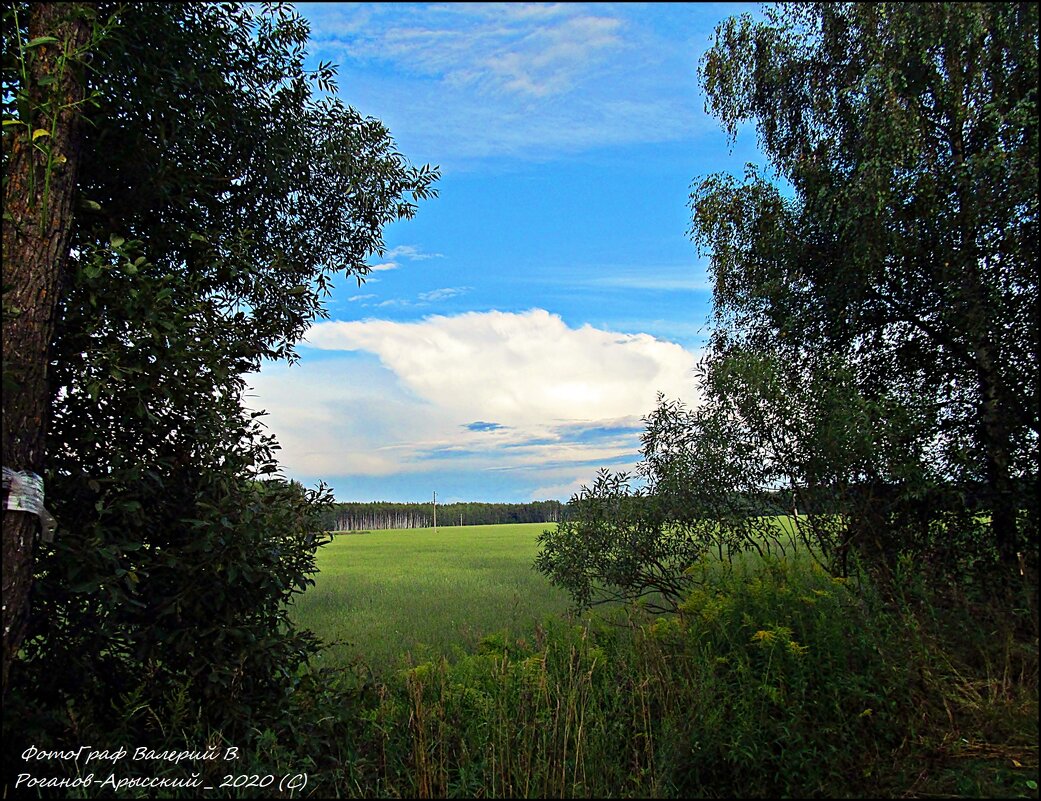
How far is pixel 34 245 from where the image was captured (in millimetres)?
5340

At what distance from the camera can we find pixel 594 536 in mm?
10578

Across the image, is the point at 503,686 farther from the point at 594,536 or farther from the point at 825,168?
the point at 825,168

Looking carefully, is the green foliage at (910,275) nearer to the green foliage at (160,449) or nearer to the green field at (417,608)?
the green field at (417,608)

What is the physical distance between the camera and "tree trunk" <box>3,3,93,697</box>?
4926mm

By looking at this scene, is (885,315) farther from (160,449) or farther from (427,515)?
(427,515)

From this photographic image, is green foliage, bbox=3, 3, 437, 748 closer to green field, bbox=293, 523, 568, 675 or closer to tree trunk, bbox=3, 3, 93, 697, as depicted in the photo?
tree trunk, bbox=3, 3, 93, 697

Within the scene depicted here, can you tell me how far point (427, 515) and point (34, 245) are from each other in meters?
100

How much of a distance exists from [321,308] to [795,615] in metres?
5.94

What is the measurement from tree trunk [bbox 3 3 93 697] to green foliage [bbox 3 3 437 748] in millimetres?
277

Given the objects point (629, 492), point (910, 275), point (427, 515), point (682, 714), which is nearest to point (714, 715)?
point (682, 714)

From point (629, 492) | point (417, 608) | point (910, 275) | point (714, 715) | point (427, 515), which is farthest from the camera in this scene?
point (427, 515)

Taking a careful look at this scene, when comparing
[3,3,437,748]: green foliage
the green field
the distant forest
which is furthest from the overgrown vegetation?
the distant forest

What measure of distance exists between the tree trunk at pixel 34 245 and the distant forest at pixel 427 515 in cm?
8154

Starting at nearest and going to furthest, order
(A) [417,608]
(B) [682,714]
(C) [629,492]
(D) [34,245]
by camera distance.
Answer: (D) [34,245] → (B) [682,714] → (C) [629,492] → (A) [417,608]
